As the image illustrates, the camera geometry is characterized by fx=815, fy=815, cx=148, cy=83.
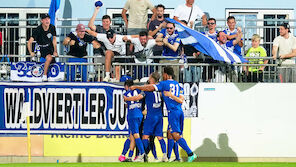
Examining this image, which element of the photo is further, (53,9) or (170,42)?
(53,9)

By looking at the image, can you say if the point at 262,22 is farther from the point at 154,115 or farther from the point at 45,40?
the point at 45,40

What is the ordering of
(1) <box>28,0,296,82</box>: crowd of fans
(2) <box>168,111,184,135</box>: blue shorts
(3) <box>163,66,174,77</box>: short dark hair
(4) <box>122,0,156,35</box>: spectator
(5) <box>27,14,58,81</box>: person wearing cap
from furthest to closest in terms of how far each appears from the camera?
(4) <box>122,0,156,35</box>: spectator < (5) <box>27,14,58,81</box>: person wearing cap < (1) <box>28,0,296,82</box>: crowd of fans < (3) <box>163,66,174,77</box>: short dark hair < (2) <box>168,111,184,135</box>: blue shorts

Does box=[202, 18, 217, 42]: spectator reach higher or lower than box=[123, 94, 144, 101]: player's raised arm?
higher

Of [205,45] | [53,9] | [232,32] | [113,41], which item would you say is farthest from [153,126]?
[53,9]

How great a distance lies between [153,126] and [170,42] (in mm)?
2506

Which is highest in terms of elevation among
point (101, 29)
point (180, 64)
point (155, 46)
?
point (101, 29)

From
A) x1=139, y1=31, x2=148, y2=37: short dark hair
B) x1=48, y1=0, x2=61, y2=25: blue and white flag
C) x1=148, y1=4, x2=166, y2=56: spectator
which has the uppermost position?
x1=48, y1=0, x2=61, y2=25: blue and white flag

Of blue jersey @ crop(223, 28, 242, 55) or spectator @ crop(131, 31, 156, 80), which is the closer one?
spectator @ crop(131, 31, 156, 80)

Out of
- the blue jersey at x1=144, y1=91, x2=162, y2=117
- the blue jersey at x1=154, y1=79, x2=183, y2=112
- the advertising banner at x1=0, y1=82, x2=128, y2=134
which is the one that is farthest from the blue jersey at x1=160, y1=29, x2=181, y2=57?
the blue jersey at x1=154, y1=79, x2=183, y2=112

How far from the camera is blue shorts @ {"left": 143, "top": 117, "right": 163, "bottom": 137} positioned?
20.8 meters

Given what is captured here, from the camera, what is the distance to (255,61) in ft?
73.4

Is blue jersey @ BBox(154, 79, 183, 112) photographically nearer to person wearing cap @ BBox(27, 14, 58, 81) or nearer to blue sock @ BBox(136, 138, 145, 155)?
blue sock @ BBox(136, 138, 145, 155)

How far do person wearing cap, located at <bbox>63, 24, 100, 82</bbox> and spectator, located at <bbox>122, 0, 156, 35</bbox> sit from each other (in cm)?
128

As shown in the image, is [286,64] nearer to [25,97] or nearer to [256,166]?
[256,166]
